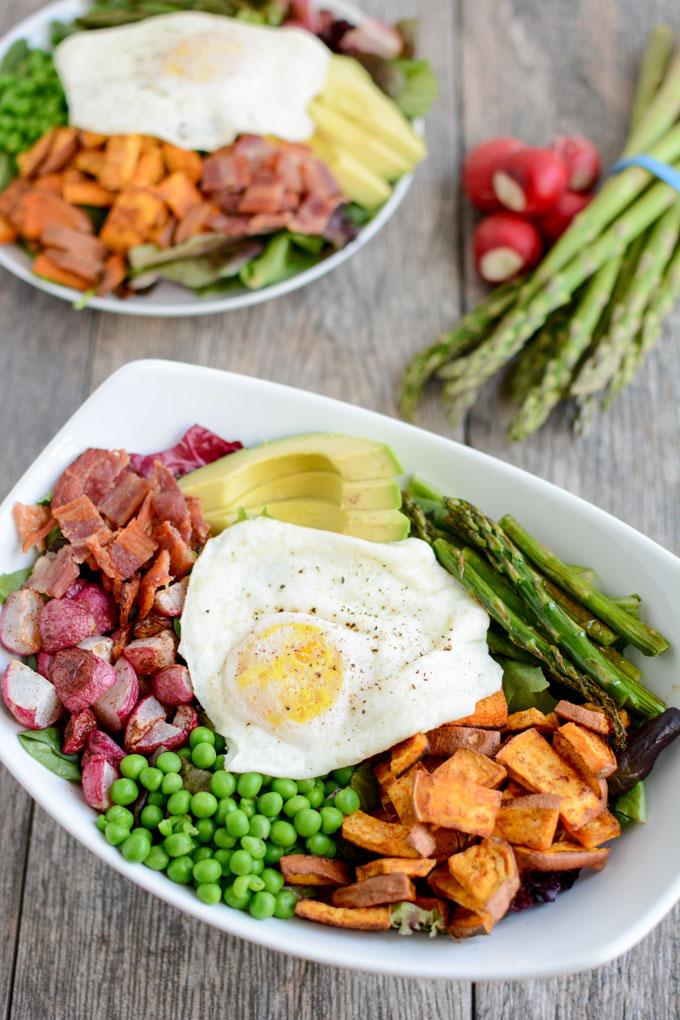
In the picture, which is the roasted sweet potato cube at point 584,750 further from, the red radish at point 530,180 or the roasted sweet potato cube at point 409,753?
the red radish at point 530,180

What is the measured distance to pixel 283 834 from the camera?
9.59 ft

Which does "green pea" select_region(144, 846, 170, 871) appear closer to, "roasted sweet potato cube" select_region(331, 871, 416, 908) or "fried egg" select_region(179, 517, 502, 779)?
"fried egg" select_region(179, 517, 502, 779)

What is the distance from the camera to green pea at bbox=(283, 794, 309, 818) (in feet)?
9.70

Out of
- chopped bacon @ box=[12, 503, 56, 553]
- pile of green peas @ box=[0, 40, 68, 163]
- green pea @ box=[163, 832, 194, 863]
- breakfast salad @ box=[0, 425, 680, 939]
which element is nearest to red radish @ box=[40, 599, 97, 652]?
breakfast salad @ box=[0, 425, 680, 939]

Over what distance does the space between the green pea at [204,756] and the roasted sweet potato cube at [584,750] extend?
103 centimetres

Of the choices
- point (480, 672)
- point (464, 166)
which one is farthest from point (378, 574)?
point (464, 166)

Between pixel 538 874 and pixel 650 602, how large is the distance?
3.03 ft

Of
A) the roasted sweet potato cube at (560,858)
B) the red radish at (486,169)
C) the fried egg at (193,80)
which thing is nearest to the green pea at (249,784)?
the roasted sweet potato cube at (560,858)

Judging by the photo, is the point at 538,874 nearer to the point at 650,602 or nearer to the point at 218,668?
the point at 650,602

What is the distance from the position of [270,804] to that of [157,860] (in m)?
0.35

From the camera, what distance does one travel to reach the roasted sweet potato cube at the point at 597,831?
2910 millimetres

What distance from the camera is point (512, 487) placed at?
3.37 m

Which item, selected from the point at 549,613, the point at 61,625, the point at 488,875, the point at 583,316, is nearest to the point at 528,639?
the point at 549,613

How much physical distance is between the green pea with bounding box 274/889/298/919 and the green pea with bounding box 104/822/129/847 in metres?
0.47
